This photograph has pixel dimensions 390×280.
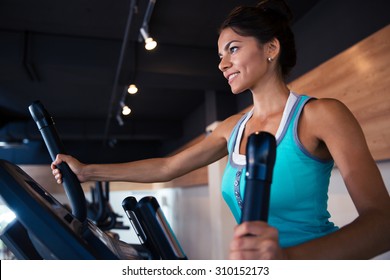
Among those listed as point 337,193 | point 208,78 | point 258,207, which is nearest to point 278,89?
point 258,207

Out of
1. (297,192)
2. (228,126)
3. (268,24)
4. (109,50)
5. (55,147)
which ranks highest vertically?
(109,50)

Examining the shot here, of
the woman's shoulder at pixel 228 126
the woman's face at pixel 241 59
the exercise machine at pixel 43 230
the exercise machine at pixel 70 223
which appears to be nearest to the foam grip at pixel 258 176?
the exercise machine at pixel 70 223

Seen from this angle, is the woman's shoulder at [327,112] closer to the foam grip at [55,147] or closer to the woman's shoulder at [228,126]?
the woman's shoulder at [228,126]

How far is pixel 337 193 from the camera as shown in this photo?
2.04 meters

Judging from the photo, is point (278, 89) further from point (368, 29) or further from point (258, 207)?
point (368, 29)

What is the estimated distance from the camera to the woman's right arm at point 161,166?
0.86 meters

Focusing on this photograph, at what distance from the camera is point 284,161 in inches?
28.1

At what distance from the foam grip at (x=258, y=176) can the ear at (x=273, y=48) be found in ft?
1.89

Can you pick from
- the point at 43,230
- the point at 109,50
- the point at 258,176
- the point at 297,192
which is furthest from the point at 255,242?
the point at 109,50

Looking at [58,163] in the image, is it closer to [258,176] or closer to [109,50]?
[258,176]

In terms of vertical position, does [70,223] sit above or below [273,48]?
below

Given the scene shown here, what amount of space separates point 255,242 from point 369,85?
1.69m

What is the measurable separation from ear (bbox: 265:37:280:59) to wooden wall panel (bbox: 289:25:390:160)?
1047mm

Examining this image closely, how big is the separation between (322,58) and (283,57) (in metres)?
1.91
